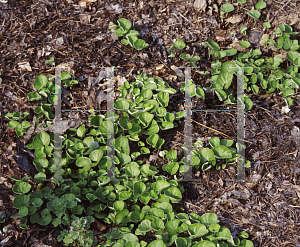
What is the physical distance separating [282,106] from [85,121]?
1.97 m

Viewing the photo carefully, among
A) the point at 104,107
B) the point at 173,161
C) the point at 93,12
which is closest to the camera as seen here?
the point at 173,161

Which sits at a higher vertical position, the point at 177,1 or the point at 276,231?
the point at 177,1

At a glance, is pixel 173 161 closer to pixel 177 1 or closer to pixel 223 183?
pixel 223 183

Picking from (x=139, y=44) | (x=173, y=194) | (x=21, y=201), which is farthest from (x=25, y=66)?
(x=173, y=194)

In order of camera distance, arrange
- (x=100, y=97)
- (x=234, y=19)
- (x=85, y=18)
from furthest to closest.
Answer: (x=234, y=19) → (x=85, y=18) → (x=100, y=97)

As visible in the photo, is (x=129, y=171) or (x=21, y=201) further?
(x=129, y=171)

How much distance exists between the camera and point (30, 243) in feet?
6.42

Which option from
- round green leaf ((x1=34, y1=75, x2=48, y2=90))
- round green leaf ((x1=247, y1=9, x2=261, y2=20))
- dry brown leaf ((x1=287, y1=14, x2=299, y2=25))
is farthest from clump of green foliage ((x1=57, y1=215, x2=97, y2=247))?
dry brown leaf ((x1=287, y1=14, x2=299, y2=25))

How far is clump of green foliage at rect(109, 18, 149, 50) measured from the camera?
2.91 meters

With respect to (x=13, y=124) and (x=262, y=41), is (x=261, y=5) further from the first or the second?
(x=13, y=124)

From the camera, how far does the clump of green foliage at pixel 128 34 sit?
2908mm

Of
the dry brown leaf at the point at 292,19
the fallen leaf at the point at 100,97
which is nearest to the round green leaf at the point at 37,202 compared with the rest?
the fallen leaf at the point at 100,97

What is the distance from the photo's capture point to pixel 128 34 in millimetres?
2906

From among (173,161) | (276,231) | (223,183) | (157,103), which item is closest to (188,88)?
(157,103)
